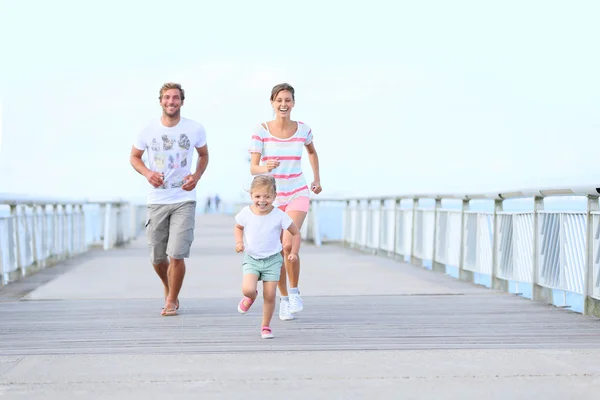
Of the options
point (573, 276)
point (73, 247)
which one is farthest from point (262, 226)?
point (73, 247)

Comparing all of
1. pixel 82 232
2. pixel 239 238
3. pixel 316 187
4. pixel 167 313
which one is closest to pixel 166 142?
pixel 316 187

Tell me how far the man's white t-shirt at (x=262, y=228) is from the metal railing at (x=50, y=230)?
18.6ft

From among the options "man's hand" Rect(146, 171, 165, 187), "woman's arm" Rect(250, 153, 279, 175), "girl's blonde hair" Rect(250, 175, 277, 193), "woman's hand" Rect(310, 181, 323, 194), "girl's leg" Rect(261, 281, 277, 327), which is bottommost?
"girl's leg" Rect(261, 281, 277, 327)

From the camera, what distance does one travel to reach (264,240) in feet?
24.7

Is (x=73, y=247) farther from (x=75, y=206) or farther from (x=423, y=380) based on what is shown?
(x=423, y=380)

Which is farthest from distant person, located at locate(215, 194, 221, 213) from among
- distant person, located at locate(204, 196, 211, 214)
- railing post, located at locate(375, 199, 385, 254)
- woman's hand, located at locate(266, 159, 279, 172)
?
woman's hand, located at locate(266, 159, 279, 172)

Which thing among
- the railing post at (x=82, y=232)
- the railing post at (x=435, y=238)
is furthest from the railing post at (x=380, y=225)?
the railing post at (x=82, y=232)

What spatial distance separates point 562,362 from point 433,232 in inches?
355

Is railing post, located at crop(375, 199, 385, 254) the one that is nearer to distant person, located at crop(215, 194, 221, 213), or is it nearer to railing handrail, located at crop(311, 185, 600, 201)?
railing handrail, located at crop(311, 185, 600, 201)

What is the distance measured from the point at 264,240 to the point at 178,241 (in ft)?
5.21

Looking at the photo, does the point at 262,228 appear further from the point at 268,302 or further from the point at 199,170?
the point at 199,170

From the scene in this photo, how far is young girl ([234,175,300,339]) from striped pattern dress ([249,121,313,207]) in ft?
3.00

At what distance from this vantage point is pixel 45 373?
233 inches

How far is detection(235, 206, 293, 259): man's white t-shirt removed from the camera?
7.50m
